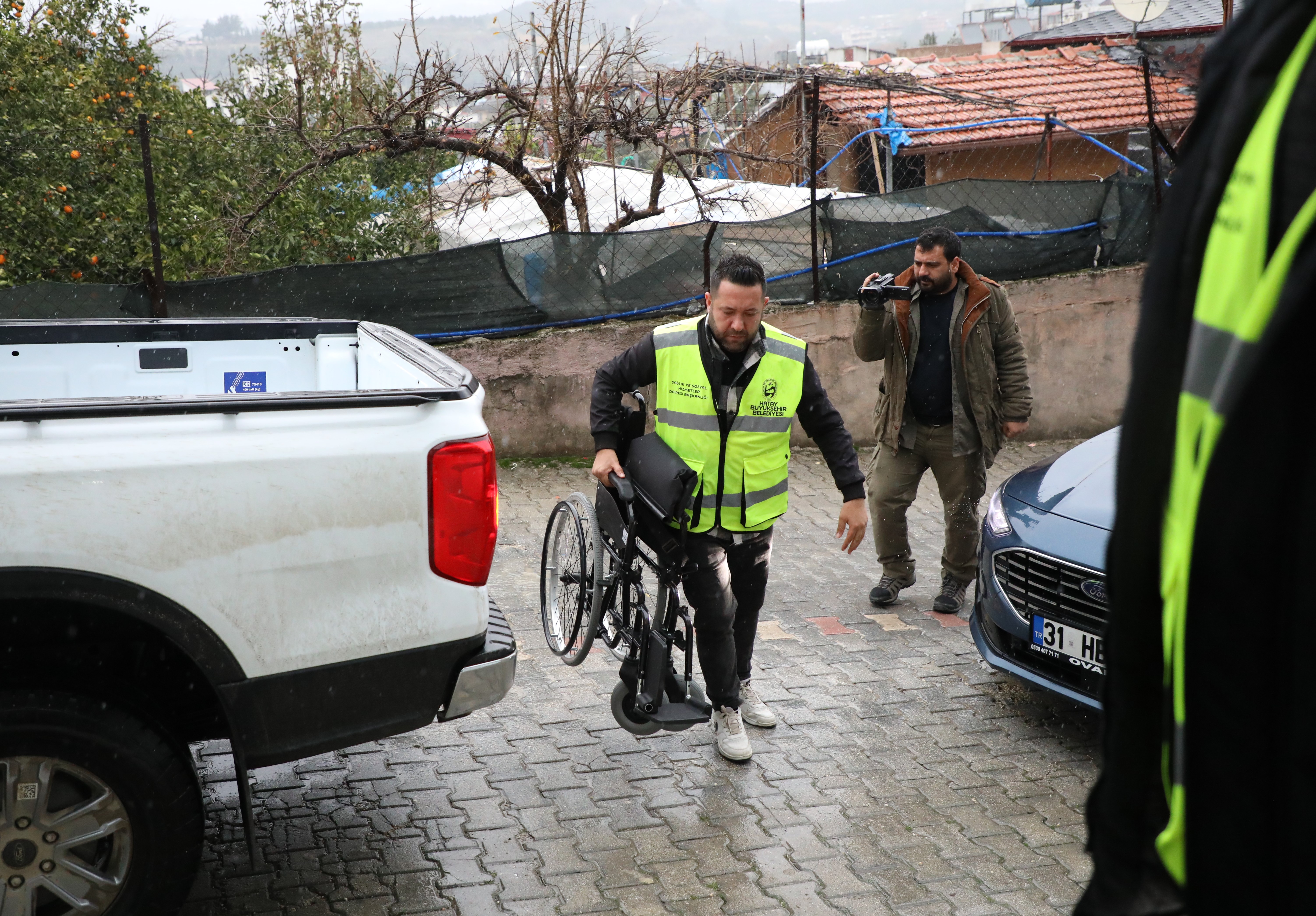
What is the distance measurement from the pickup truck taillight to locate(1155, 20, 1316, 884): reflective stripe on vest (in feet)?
6.84

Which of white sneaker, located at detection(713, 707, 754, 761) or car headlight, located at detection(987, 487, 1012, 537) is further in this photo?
car headlight, located at detection(987, 487, 1012, 537)

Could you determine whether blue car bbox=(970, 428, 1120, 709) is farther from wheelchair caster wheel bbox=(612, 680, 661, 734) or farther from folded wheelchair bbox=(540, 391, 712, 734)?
wheelchair caster wheel bbox=(612, 680, 661, 734)

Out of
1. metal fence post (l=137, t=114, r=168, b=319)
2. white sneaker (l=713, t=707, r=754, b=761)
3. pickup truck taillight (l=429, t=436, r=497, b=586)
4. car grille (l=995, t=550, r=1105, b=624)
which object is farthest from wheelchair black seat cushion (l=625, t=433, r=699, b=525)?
metal fence post (l=137, t=114, r=168, b=319)

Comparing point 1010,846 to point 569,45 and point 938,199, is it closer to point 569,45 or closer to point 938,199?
point 938,199

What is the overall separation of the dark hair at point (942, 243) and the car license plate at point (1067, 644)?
6.79 ft

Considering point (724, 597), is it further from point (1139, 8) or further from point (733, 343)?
point (1139, 8)

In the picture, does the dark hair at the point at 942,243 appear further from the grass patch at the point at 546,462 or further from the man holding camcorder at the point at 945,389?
the grass patch at the point at 546,462

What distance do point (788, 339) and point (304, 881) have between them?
8.14 feet

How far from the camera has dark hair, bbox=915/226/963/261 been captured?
571cm

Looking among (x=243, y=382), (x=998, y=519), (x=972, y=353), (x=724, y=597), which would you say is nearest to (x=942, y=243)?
(x=972, y=353)

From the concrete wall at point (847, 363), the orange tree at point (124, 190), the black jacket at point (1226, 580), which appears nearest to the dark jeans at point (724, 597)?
the black jacket at point (1226, 580)

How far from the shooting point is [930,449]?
19.8ft

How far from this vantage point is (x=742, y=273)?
4.04m

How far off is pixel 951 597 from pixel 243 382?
372 centimetres
